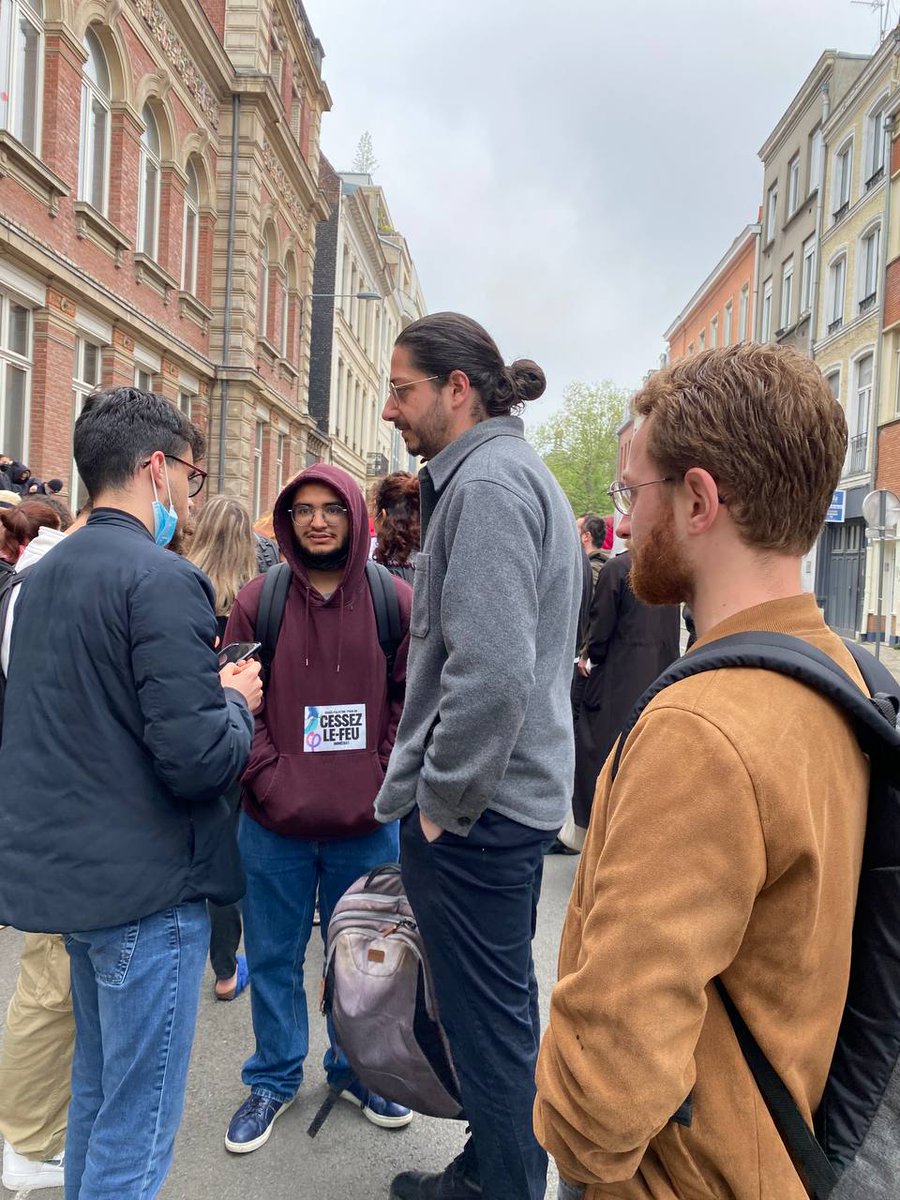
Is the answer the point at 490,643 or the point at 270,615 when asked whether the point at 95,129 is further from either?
the point at 490,643

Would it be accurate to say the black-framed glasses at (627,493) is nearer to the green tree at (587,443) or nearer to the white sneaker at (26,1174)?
the white sneaker at (26,1174)

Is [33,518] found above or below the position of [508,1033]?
above

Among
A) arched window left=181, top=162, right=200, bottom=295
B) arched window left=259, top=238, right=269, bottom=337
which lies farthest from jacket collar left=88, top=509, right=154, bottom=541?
arched window left=259, top=238, right=269, bottom=337

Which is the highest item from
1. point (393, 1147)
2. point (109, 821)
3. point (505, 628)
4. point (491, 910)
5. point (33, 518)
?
point (33, 518)

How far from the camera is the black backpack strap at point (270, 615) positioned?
2865mm

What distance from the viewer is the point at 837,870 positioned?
3.40 ft

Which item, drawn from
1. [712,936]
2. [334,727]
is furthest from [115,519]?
[712,936]

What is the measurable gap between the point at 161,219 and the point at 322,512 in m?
15.7

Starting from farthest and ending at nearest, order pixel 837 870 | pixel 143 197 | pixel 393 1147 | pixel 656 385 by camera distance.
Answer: pixel 143 197 → pixel 393 1147 → pixel 656 385 → pixel 837 870

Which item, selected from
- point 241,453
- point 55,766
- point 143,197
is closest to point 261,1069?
point 55,766

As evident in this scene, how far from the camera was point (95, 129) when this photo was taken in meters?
13.5

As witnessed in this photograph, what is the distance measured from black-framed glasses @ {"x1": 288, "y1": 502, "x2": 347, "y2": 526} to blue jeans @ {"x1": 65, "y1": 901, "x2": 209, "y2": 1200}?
1.31 metres

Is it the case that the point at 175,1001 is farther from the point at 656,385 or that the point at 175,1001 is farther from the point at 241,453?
the point at 241,453

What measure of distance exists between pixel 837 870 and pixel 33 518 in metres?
3.73
